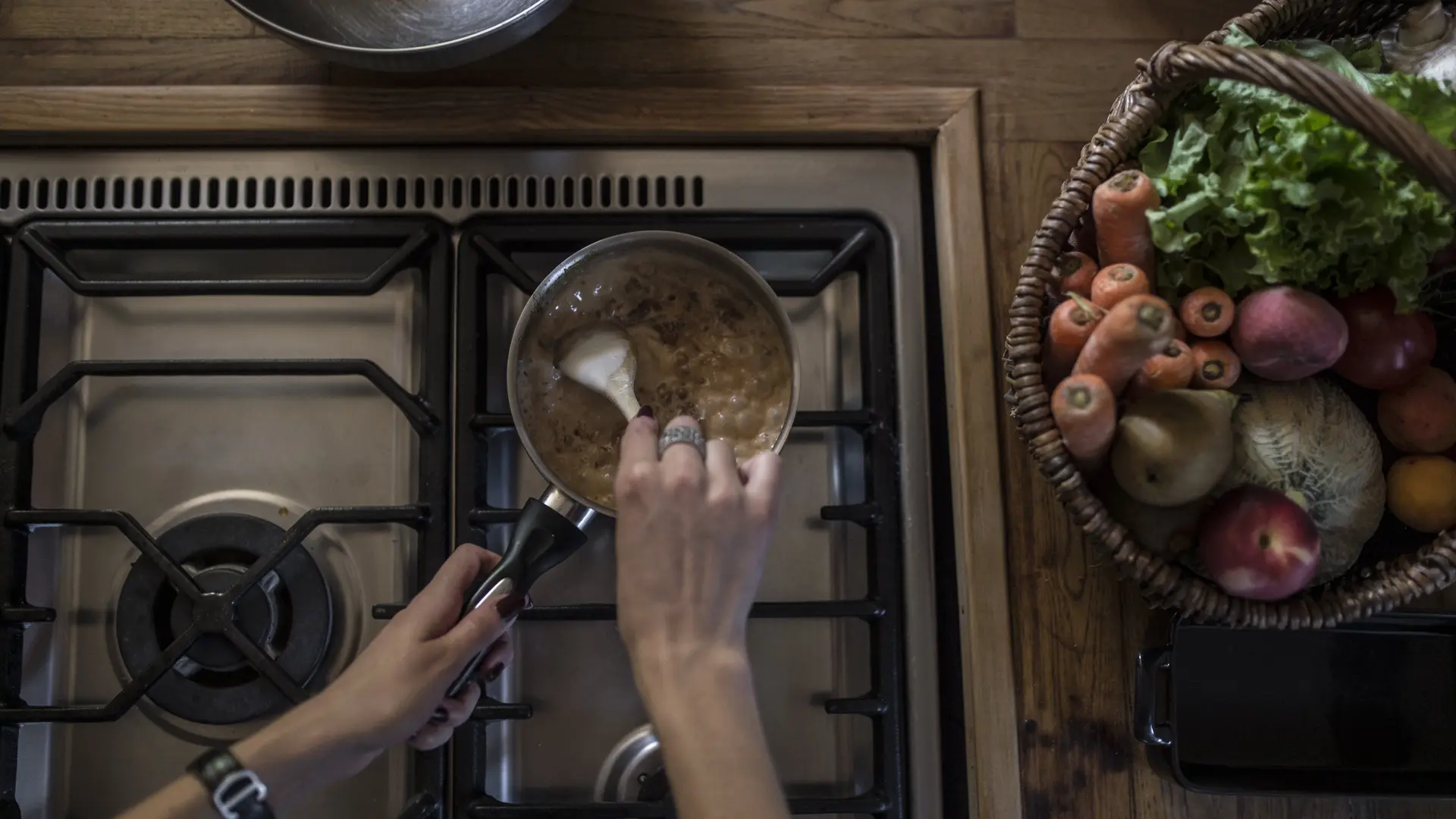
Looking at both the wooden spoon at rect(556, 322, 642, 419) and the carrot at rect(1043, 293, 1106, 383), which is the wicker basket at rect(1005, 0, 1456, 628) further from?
the wooden spoon at rect(556, 322, 642, 419)

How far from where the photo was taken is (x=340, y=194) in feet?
2.47

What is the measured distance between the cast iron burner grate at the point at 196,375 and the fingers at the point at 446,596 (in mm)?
78

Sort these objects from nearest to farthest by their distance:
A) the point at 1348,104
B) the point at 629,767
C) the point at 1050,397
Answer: the point at 1348,104
the point at 1050,397
the point at 629,767

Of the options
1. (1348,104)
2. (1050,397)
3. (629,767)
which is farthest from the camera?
(629,767)

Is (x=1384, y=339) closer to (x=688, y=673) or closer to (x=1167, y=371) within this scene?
(x=1167, y=371)

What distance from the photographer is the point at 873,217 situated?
2.50ft

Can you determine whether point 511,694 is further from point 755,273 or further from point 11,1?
point 11,1

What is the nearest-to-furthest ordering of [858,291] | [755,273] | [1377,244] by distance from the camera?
[1377,244]
[755,273]
[858,291]

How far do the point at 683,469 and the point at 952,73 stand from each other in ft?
1.45

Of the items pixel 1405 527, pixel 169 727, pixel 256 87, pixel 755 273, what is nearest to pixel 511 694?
pixel 169 727

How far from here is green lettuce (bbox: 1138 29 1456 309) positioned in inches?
22.3

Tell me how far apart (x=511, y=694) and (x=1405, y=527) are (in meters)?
0.64

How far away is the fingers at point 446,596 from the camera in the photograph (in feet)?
2.01

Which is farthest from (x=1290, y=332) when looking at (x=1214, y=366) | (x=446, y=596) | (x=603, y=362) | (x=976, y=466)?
(x=446, y=596)
